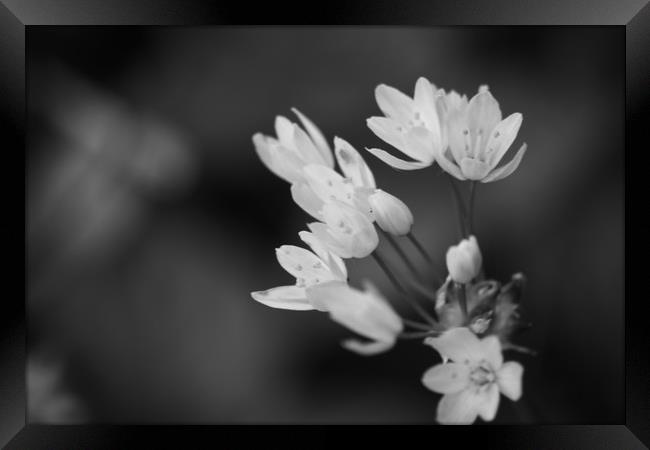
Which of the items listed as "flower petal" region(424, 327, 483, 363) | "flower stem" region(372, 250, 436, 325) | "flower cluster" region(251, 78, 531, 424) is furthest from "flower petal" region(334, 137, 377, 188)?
"flower petal" region(424, 327, 483, 363)

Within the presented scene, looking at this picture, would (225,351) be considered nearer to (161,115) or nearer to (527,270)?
(161,115)

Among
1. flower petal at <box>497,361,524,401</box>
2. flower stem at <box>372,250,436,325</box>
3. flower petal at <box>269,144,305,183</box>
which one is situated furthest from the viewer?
flower petal at <box>269,144,305,183</box>

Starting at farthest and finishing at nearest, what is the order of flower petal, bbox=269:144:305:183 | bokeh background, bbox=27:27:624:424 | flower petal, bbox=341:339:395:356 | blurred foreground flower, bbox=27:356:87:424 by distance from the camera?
bokeh background, bbox=27:27:624:424 < blurred foreground flower, bbox=27:356:87:424 < flower petal, bbox=269:144:305:183 < flower petal, bbox=341:339:395:356

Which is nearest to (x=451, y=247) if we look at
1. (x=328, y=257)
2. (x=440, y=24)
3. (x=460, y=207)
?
(x=460, y=207)

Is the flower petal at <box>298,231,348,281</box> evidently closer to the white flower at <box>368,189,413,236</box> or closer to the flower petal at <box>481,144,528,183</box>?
the white flower at <box>368,189,413,236</box>

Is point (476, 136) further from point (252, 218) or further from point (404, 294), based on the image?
point (252, 218)

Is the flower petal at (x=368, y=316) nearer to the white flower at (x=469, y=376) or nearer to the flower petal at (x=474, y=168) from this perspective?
the white flower at (x=469, y=376)
